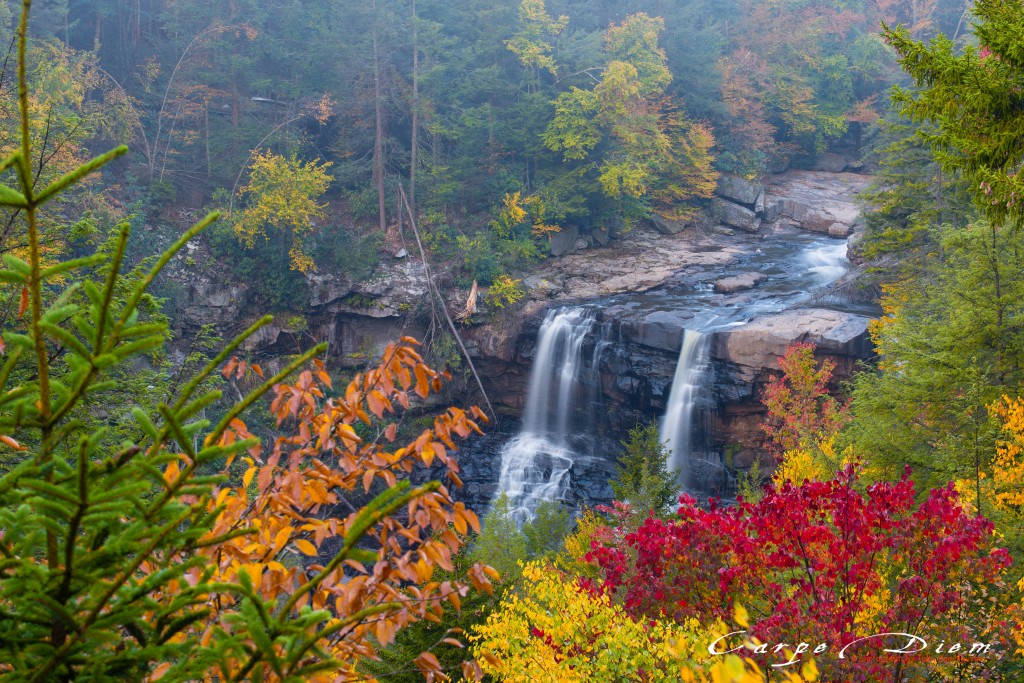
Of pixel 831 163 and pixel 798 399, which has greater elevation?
pixel 831 163

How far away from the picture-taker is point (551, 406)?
869 inches

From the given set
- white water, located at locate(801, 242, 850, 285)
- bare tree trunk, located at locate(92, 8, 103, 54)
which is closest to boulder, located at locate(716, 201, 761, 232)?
white water, located at locate(801, 242, 850, 285)

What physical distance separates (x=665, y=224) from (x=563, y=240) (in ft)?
17.5

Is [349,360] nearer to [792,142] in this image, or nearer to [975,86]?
[975,86]

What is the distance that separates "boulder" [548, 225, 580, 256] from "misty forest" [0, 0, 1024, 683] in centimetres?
19

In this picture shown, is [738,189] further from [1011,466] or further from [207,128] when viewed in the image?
[1011,466]

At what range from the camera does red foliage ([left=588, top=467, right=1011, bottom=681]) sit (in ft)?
17.2

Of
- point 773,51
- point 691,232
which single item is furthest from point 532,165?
point 773,51

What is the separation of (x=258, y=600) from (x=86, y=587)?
553 mm

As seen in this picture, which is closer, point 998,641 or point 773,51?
point 998,641

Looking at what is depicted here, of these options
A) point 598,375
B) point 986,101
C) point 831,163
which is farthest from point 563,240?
point 986,101

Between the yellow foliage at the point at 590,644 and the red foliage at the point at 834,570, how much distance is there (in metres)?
0.43

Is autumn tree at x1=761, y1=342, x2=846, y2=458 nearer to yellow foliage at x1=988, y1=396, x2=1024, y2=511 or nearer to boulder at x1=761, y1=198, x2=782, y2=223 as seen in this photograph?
yellow foliage at x1=988, y1=396, x2=1024, y2=511

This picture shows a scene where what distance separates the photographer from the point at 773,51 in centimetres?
3472
